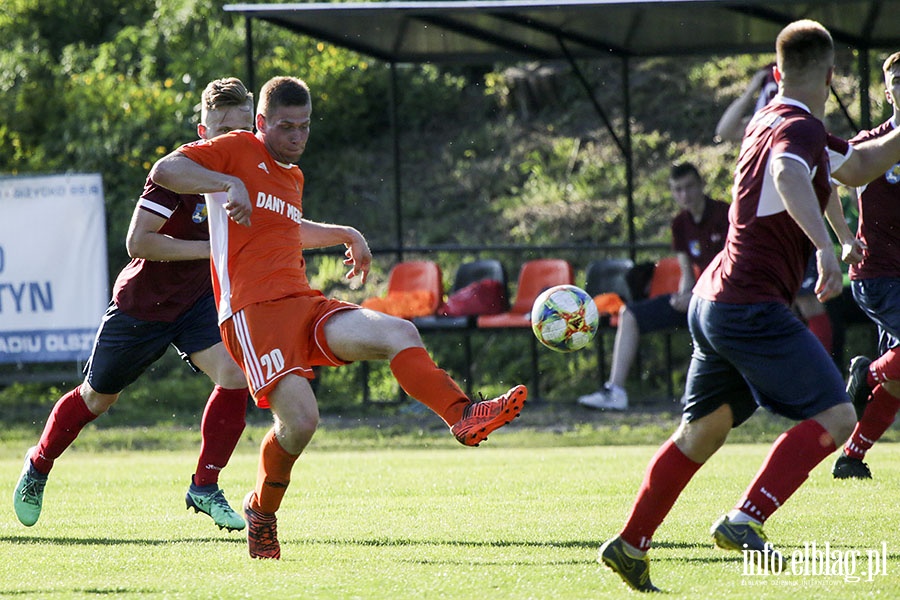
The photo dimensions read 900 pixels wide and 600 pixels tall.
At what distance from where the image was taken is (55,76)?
20.1 m

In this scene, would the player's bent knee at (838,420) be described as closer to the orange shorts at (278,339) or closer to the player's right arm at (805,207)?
the player's right arm at (805,207)

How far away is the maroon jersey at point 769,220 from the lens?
4688mm

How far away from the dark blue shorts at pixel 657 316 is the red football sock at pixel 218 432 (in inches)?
247

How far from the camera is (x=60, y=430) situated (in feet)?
23.2

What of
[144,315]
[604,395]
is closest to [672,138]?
[604,395]

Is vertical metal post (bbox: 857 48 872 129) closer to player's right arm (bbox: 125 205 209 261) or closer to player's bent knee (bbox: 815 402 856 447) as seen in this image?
player's right arm (bbox: 125 205 209 261)

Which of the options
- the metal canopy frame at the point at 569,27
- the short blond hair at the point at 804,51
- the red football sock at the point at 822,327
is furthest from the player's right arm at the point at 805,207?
the red football sock at the point at 822,327

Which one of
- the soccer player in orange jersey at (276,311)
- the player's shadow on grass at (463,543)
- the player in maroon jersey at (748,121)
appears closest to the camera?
the soccer player in orange jersey at (276,311)

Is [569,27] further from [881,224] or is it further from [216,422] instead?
[216,422]

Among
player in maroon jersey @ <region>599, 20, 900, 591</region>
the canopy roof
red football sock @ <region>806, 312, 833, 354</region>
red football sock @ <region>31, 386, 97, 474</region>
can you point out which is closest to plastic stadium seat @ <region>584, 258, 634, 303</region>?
the canopy roof

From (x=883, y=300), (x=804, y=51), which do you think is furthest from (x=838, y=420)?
(x=883, y=300)

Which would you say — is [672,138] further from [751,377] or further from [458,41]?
[751,377]

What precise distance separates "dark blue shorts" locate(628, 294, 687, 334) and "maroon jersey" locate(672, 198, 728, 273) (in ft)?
1.61

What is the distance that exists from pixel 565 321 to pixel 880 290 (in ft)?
5.87
